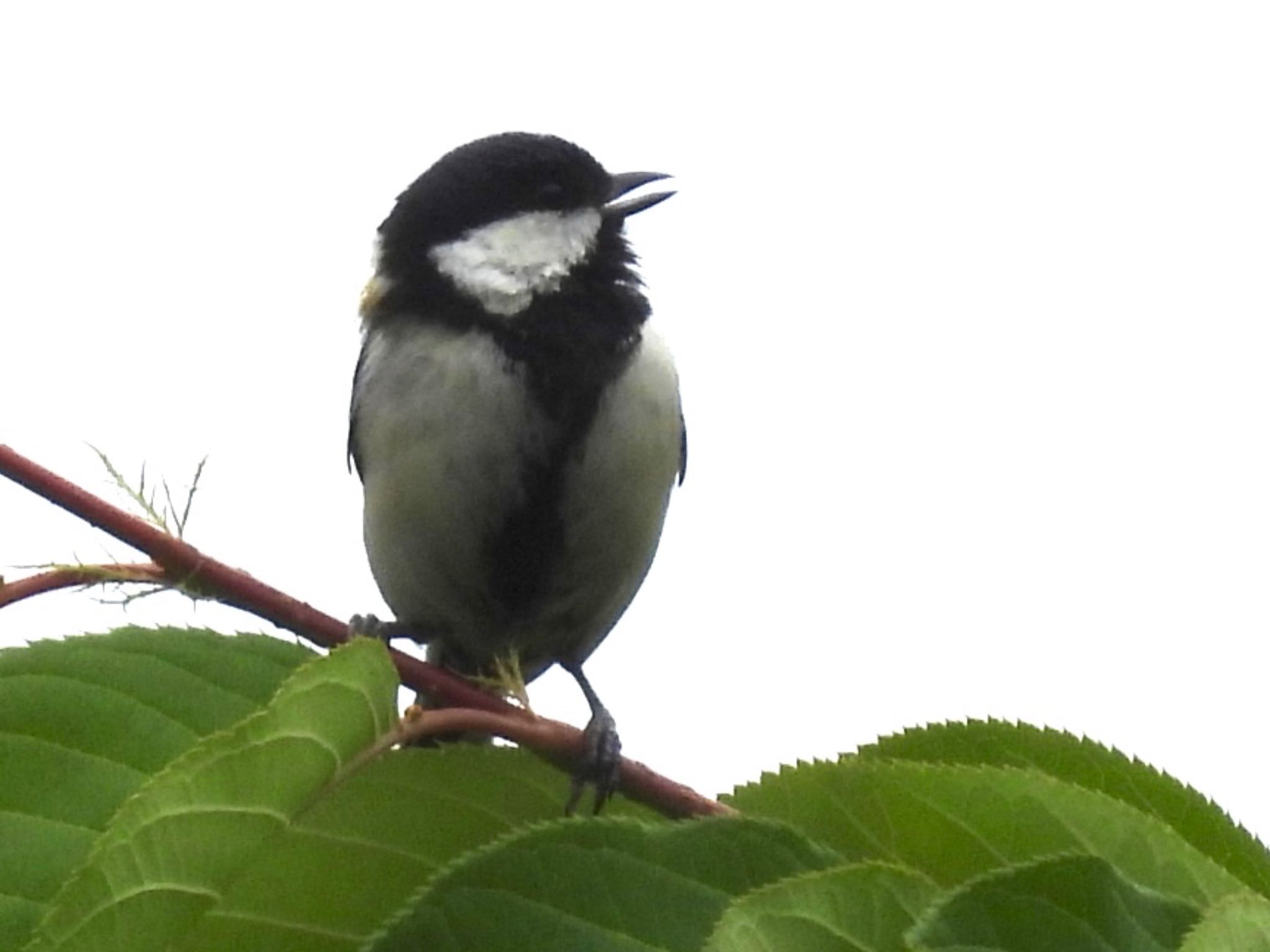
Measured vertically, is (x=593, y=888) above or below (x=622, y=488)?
above

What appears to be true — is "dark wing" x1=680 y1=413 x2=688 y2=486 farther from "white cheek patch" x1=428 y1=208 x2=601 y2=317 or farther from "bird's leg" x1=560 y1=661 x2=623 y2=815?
"bird's leg" x1=560 y1=661 x2=623 y2=815

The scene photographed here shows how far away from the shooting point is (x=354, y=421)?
13.7 ft

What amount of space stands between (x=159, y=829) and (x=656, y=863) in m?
0.37

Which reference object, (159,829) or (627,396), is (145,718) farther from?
(627,396)

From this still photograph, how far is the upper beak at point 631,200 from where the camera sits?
14.3ft

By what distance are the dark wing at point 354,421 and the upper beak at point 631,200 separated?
2.37ft

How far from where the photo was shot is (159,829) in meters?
1.21

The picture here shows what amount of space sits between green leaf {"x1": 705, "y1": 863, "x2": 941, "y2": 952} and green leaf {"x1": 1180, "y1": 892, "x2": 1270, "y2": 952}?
0.18 metres

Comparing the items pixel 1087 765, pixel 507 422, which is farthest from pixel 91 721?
pixel 507 422

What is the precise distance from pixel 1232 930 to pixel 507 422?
8.39 ft

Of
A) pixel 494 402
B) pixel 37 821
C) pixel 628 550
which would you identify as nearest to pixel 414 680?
pixel 37 821

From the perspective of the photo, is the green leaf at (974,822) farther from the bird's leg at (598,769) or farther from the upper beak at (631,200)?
the upper beak at (631,200)

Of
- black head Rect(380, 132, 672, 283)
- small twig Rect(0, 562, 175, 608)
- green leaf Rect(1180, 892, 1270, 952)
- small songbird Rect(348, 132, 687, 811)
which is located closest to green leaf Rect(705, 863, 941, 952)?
green leaf Rect(1180, 892, 1270, 952)

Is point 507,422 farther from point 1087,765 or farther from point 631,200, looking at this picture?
point 1087,765
